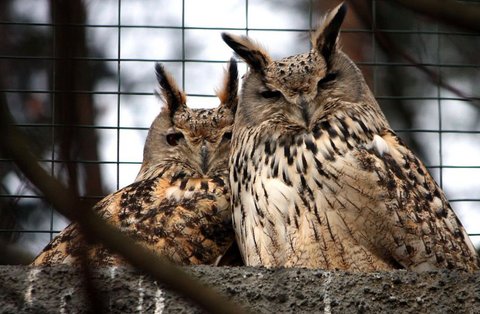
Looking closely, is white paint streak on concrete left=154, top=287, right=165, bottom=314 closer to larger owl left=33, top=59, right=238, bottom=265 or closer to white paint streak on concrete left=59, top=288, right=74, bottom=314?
white paint streak on concrete left=59, top=288, right=74, bottom=314

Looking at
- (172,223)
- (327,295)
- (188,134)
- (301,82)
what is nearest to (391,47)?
(327,295)

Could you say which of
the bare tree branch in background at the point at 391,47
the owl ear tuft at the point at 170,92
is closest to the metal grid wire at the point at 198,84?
the owl ear tuft at the point at 170,92

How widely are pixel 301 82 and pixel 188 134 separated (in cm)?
74

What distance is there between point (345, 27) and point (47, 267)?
2.15m

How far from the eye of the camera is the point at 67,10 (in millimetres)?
807

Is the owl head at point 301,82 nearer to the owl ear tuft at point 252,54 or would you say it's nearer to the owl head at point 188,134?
the owl ear tuft at point 252,54

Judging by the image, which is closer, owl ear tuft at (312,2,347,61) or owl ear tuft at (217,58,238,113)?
owl ear tuft at (312,2,347,61)

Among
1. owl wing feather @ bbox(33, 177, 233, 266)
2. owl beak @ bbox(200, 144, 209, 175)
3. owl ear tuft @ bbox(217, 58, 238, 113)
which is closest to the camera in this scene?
owl wing feather @ bbox(33, 177, 233, 266)

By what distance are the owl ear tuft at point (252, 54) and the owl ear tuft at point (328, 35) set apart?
19cm

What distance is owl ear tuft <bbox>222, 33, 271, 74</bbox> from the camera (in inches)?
133

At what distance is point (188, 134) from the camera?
146 inches

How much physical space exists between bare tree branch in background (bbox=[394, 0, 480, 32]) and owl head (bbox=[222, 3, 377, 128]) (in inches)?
85.9

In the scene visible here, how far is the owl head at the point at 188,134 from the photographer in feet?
11.9

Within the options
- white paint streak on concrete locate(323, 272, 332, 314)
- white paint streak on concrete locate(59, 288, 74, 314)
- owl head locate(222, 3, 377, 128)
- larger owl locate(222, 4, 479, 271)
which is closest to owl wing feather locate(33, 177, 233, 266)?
larger owl locate(222, 4, 479, 271)
